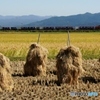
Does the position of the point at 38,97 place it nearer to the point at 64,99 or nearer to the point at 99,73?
the point at 64,99

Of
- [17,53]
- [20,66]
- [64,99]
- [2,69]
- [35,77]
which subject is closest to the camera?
[64,99]

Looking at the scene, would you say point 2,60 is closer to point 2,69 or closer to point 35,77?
point 2,69

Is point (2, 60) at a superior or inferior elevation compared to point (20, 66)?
superior

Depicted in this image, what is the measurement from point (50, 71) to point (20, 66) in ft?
11.4

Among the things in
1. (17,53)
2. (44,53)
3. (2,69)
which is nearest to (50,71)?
(44,53)

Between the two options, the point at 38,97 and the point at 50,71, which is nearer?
the point at 38,97

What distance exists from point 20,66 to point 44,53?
5.57 m

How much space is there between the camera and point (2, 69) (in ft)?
51.0

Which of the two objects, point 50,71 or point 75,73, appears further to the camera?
point 50,71

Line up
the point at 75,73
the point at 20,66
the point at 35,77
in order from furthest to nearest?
the point at 20,66, the point at 35,77, the point at 75,73

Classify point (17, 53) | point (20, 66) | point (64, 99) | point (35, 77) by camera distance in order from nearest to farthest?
point (64, 99) < point (35, 77) < point (20, 66) < point (17, 53)

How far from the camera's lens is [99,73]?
69.4 feet

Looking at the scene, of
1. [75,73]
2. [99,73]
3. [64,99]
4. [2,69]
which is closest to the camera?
[64,99]

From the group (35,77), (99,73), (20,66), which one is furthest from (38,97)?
(20,66)
